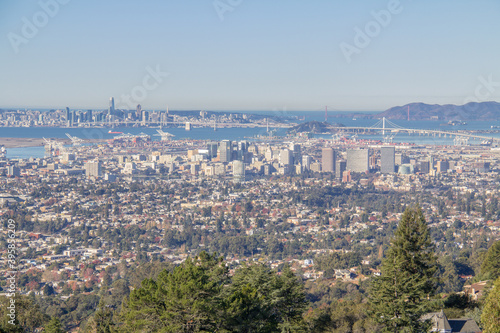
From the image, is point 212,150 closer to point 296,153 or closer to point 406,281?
point 296,153

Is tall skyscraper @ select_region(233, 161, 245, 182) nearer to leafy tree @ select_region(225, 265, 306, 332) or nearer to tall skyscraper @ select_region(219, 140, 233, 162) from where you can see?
tall skyscraper @ select_region(219, 140, 233, 162)

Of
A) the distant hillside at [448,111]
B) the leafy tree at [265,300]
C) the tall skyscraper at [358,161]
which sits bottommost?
the tall skyscraper at [358,161]

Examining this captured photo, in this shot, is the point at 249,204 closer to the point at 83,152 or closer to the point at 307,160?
the point at 307,160

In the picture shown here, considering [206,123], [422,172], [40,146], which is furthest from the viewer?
[206,123]

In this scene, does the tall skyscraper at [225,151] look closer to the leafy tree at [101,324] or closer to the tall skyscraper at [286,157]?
the tall skyscraper at [286,157]

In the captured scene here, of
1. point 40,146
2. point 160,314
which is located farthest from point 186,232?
point 40,146

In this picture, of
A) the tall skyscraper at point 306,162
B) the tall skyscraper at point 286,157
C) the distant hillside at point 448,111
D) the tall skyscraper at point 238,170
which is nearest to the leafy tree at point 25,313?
the tall skyscraper at point 238,170
